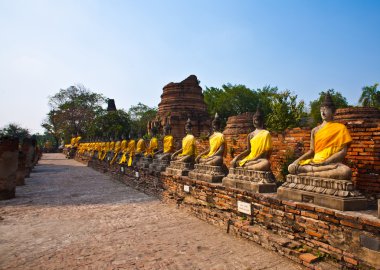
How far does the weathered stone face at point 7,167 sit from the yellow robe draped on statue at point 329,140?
872cm

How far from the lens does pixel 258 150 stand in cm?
520

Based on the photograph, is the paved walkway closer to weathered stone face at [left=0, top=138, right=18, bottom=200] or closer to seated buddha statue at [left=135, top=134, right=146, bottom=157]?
weathered stone face at [left=0, top=138, right=18, bottom=200]

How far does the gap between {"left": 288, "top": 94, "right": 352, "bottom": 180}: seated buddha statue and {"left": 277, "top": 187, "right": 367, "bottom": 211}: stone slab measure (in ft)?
0.93

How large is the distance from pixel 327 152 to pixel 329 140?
18 cm

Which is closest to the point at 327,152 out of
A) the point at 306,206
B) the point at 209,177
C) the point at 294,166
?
the point at 294,166

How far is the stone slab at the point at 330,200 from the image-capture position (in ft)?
11.5

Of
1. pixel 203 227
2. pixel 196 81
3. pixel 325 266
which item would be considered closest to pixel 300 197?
pixel 325 266

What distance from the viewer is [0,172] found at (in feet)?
28.3

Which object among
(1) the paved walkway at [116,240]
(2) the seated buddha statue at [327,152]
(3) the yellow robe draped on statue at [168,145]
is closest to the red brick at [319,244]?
(1) the paved walkway at [116,240]

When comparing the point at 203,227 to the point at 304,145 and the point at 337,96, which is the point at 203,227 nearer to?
the point at 304,145

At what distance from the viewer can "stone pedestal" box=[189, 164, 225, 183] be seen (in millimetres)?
6129

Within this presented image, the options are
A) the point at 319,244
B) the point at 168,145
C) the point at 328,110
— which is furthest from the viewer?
the point at 168,145

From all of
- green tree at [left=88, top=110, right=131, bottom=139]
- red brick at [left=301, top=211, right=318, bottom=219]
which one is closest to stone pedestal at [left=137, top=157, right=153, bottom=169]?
red brick at [left=301, top=211, right=318, bottom=219]

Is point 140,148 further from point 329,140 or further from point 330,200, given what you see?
point 330,200
